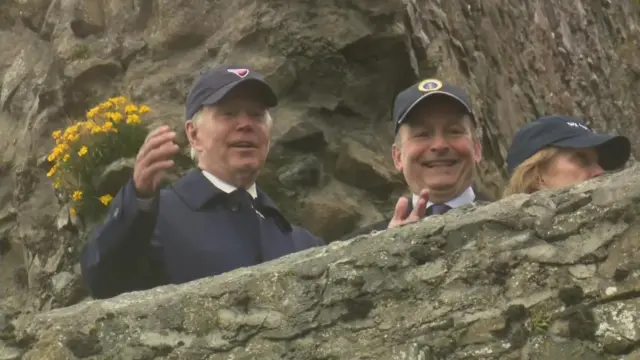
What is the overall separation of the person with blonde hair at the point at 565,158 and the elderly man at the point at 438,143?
0.19m

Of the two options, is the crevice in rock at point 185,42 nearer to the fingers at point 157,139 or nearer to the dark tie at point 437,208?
the dark tie at point 437,208

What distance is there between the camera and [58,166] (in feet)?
19.2

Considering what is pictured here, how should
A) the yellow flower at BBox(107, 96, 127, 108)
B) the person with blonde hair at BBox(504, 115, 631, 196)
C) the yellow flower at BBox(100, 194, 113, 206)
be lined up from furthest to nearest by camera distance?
the yellow flower at BBox(107, 96, 127, 108) → the yellow flower at BBox(100, 194, 113, 206) → the person with blonde hair at BBox(504, 115, 631, 196)

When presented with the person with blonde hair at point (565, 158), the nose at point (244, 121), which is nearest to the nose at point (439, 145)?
the person with blonde hair at point (565, 158)

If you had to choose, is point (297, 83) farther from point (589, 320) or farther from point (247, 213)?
point (589, 320)

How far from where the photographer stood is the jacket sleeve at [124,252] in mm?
2918

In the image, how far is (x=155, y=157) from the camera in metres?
2.78

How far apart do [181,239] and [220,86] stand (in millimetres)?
560

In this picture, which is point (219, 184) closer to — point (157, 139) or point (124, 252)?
point (124, 252)

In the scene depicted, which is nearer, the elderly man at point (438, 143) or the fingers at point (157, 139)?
the fingers at point (157, 139)

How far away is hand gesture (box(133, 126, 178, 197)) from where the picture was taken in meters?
2.76

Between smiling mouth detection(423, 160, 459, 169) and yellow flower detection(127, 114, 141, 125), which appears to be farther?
yellow flower detection(127, 114, 141, 125)

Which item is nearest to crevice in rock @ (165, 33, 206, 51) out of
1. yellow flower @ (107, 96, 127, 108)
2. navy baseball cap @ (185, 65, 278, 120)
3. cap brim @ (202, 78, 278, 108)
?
yellow flower @ (107, 96, 127, 108)

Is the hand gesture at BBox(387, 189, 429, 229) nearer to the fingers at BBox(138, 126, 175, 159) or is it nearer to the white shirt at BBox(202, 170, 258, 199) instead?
the fingers at BBox(138, 126, 175, 159)
